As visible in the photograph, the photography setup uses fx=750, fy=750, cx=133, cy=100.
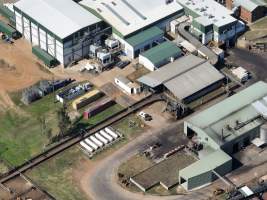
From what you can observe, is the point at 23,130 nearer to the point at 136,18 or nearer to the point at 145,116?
the point at 145,116

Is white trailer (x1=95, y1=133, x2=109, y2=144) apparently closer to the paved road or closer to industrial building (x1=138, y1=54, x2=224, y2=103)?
the paved road

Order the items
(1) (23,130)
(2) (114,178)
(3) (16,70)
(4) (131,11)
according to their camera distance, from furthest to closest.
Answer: (4) (131,11) < (3) (16,70) < (1) (23,130) < (2) (114,178)

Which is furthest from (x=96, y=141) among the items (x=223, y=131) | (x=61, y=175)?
(x=223, y=131)

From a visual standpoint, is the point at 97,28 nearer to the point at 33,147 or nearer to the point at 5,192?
the point at 33,147

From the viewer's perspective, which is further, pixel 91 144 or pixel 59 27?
pixel 59 27

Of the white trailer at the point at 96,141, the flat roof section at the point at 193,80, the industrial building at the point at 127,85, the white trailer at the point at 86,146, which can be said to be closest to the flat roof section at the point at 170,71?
the flat roof section at the point at 193,80

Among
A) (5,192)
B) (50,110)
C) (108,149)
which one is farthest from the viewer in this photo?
(50,110)

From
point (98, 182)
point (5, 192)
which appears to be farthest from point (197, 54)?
point (5, 192)
